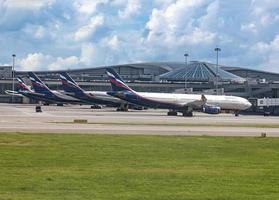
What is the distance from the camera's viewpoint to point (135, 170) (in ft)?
76.1

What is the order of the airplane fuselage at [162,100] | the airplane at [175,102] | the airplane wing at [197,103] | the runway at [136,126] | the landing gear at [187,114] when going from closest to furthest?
the runway at [136,126] → the landing gear at [187,114] → the airplane wing at [197,103] → the airplane at [175,102] → the airplane fuselage at [162,100]

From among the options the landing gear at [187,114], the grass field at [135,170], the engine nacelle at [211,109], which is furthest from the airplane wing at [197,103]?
the grass field at [135,170]

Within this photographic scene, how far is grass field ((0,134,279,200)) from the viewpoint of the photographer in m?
17.8

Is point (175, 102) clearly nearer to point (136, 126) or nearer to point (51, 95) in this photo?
point (136, 126)

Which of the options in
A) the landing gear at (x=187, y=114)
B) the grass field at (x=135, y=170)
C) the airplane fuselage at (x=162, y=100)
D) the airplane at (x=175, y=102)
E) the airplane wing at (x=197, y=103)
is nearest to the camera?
the grass field at (x=135, y=170)

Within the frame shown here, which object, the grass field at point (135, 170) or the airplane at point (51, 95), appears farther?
the airplane at point (51, 95)

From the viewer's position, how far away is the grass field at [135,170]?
1778cm

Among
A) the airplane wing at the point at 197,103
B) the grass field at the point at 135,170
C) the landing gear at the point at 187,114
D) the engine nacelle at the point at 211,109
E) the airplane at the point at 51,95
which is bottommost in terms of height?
the grass field at the point at 135,170

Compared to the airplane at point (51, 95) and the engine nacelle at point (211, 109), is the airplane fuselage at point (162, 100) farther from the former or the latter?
the airplane at point (51, 95)

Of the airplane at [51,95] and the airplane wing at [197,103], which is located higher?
the airplane at [51,95]

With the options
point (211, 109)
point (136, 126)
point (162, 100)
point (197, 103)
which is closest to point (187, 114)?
point (197, 103)

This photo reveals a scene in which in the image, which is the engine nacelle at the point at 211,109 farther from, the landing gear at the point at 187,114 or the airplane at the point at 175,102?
the landing gear at the point at 187,114

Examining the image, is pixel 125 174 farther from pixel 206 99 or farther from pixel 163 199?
pixel 206 99

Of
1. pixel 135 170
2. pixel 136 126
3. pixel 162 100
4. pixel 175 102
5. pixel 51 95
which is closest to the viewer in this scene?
pixel 135 170
